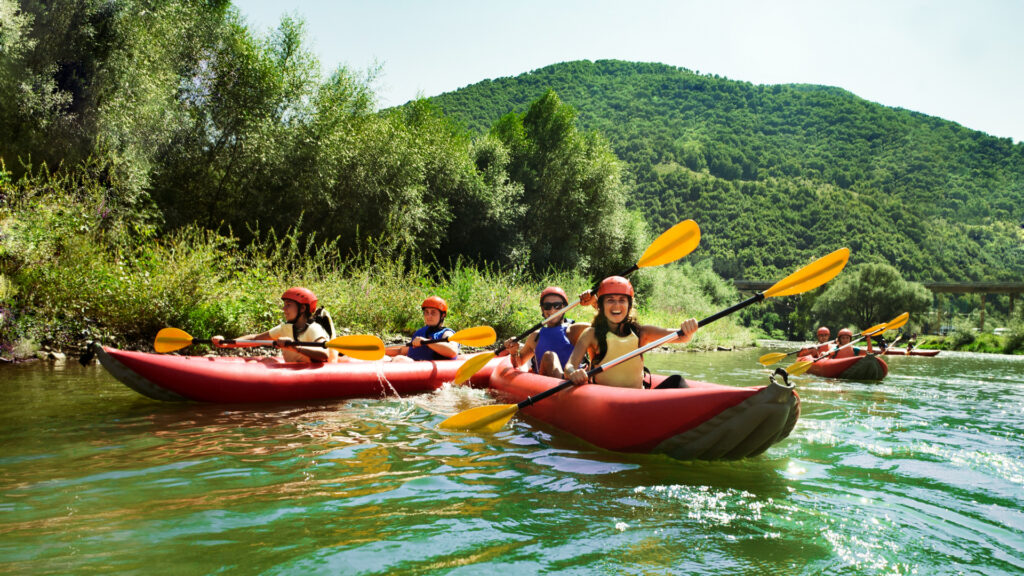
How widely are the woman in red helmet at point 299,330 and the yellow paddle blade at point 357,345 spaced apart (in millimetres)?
290

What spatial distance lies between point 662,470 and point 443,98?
63.4 meters

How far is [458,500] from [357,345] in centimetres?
302

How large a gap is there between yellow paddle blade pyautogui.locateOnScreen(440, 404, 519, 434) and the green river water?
0.48 ft

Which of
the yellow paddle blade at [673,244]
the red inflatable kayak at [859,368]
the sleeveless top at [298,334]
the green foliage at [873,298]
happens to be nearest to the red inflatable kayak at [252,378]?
the sleeveless top at [298,334]

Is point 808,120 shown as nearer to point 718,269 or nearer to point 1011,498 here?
point 718,269

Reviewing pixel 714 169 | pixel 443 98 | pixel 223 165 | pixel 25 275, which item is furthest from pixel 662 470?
pixel 714 169

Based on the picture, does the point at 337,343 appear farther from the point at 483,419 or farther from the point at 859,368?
the point at 859,368

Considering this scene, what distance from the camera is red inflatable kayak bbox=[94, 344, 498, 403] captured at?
4945 millimetres

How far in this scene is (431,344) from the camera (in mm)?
7242

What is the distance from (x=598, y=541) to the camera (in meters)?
2.44

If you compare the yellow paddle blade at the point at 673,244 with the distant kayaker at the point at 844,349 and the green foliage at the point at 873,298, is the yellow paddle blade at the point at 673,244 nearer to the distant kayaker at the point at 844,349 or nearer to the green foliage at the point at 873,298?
the distant kayaker at the point at 844,349

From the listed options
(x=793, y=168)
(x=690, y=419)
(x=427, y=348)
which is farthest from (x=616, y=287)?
(x=793, y=168)

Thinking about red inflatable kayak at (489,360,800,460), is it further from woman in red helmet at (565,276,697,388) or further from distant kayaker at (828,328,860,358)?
distant kayaker at (828,328,860,358)

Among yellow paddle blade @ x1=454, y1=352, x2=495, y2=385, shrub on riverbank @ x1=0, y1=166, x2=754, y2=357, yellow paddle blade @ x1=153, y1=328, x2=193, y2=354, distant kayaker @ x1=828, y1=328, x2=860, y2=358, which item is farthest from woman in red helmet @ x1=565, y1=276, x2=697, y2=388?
→ distant kayaker @ x1=828, y1=328, x2=860, y2=358
